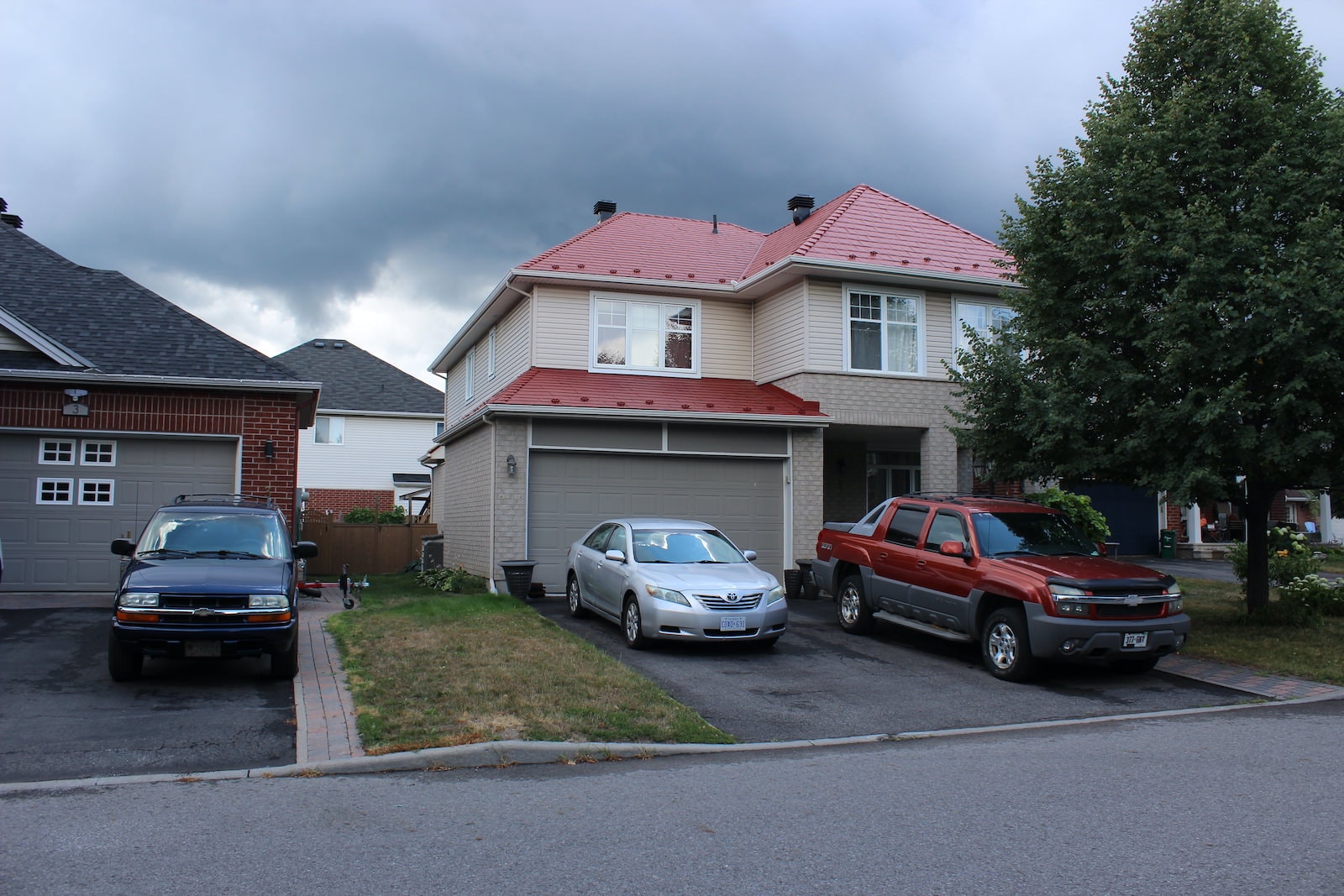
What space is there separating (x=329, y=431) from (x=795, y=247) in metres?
24.5

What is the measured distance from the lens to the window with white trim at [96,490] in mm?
14883

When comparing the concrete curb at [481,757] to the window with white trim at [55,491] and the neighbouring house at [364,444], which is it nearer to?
the window with white trim at [55,491]

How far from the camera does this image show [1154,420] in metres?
11.4

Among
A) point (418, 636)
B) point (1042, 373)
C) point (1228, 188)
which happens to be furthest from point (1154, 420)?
point (418, 636)

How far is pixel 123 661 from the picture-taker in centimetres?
888

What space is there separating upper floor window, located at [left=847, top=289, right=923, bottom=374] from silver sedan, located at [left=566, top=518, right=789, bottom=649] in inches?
279

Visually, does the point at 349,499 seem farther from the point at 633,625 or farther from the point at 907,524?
the point at 907,524

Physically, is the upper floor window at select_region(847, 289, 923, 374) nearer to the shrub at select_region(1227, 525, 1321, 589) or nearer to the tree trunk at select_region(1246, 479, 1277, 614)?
the shrub at select_region(1227, 525, 1321, 589)

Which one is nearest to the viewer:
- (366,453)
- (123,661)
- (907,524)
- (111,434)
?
(123,661)

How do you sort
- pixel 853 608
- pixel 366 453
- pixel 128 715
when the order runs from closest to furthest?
pixel 128 715, pixel 853 608, pixel 366 453

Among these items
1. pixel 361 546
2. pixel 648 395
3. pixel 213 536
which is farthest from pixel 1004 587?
pixel 361 546

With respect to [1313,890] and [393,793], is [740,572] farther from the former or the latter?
[1313,890]

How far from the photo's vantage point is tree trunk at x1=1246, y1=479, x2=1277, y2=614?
41.7 ft

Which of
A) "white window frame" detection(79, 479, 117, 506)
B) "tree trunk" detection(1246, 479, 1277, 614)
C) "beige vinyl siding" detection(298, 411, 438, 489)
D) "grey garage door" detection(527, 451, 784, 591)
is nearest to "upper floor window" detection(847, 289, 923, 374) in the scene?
"grey garage door" detection(527, 451, 784, 591)
